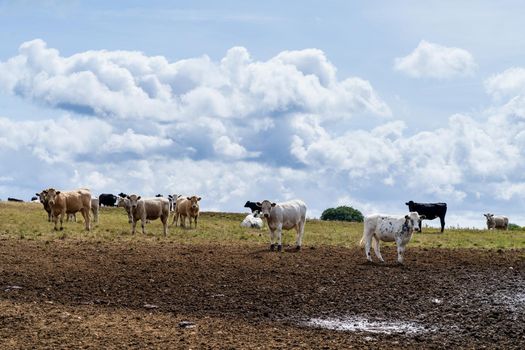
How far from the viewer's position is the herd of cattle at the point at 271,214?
2531cm

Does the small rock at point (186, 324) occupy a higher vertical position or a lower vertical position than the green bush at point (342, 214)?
lower

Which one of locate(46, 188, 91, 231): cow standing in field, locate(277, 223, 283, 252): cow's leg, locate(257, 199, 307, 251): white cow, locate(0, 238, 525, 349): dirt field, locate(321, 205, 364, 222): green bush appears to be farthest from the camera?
locate(321, 205, 364, 222): green bush

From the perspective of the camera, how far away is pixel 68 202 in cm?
3900

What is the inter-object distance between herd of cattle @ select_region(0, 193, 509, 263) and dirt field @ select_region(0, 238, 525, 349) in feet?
3.62

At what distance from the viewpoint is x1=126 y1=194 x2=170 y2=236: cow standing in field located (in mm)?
36281

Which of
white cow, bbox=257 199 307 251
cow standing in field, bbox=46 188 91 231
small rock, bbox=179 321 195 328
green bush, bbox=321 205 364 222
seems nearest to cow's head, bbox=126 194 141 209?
cow standing in field, bbox=46 188 91 231

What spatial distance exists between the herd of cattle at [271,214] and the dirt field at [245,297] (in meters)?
1.10

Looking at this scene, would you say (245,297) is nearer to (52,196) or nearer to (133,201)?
(133,201)

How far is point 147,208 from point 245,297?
18664 mm

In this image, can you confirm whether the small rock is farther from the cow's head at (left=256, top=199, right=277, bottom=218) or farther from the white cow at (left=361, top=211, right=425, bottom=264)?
the cow's head at (left=256, top=199, right=277, bottom=218)

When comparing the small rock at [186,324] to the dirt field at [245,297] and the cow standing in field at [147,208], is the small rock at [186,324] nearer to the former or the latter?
the dirt field at [245,297]

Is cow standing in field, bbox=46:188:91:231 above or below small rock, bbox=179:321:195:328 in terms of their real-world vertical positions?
above

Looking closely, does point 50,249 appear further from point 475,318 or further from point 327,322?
point 475,318

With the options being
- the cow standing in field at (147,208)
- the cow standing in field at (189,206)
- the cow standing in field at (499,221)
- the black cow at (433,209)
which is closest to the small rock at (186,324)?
the cow standing in field at (147,208)
